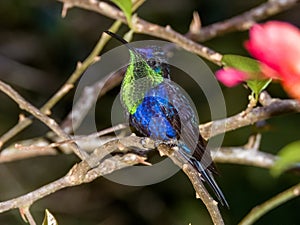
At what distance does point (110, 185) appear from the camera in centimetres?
312

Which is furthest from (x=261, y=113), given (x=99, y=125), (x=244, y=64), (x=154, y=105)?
(x=99, y=125)

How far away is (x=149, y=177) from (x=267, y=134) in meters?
0.80

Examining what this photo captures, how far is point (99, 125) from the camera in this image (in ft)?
9.71

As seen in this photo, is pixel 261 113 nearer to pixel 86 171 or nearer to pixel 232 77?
pixel 86 171

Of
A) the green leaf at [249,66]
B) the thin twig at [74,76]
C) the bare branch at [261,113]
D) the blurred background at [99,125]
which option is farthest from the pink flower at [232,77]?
the blurred background at [99,125]

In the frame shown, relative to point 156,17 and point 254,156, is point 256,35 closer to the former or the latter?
point 254,156

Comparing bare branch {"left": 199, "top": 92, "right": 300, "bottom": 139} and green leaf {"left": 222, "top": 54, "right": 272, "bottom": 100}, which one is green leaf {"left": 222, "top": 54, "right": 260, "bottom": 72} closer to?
green leaf {"left": 222, "top": 54, "right": 272, "bottom": 100}

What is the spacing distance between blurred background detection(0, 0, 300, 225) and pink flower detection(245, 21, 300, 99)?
2.09 m

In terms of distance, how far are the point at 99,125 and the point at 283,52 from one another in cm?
231

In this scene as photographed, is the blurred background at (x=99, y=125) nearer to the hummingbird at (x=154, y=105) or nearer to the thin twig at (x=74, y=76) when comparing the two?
the thin twig at (x=74, y=76)

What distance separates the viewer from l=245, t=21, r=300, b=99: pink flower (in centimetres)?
68

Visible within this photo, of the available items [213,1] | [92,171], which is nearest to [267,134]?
[213,1]

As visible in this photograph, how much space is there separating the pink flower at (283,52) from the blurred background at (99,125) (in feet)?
6.87

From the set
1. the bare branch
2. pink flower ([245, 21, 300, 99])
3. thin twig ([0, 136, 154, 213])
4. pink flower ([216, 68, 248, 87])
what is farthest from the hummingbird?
pink flower ([245, 21, 300, 99])
